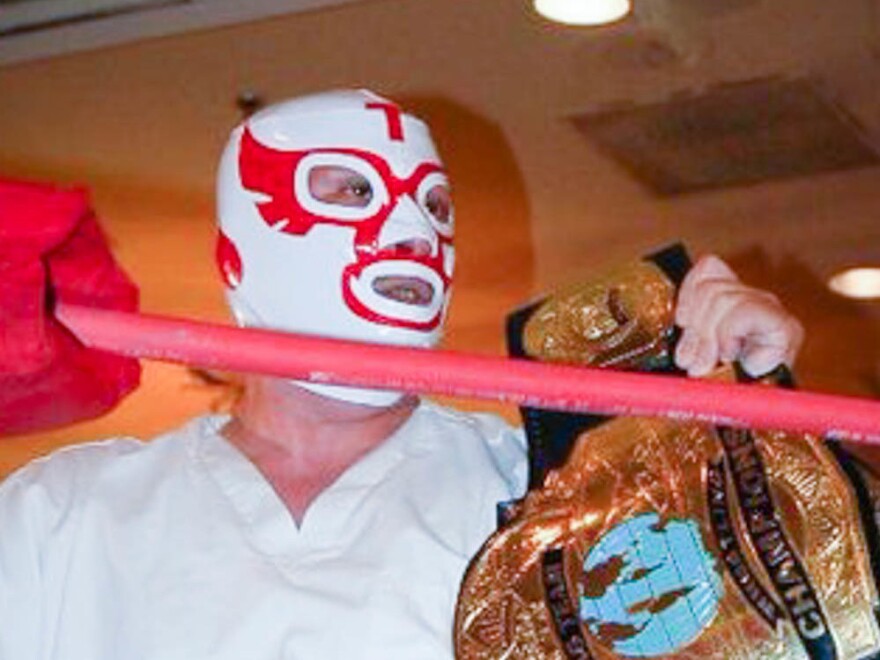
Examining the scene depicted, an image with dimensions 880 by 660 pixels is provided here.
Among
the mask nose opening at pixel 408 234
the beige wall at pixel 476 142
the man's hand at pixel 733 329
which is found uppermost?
the man's hand at pixel 733 329

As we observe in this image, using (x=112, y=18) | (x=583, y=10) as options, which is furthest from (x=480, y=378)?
(x=583, y=10)

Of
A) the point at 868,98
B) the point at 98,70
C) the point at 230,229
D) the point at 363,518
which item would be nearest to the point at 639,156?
the point at 868,98

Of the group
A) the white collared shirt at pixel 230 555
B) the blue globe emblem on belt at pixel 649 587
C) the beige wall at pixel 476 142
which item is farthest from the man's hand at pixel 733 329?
the beige wall at pixel 476 142

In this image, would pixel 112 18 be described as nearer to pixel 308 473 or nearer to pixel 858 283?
pixel 308 473

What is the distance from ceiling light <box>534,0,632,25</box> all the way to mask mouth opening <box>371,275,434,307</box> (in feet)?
3.76

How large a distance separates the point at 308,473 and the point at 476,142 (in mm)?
1617

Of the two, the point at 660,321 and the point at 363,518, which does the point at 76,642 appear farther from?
the point at 660,321

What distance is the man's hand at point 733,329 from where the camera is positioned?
1312mm

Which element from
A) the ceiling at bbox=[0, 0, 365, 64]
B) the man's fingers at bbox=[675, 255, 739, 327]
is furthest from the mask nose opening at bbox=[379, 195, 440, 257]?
the ceiling at bbox=[0, 0, 365, 64]

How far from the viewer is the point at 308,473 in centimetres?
157

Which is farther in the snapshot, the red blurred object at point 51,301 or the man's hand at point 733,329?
the man's hand at point 733,329

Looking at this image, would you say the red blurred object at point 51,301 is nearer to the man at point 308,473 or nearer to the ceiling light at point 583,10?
the man at point 308,473

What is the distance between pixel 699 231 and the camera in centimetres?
352

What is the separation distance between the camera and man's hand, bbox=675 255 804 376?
4.30 ft
